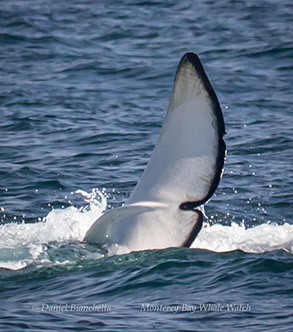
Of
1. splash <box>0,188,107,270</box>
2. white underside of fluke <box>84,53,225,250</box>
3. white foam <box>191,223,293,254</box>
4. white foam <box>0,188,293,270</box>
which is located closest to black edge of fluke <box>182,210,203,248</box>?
white underside of fluke <box>84,53,225,250</box>

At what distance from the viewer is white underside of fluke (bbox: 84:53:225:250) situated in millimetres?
8078

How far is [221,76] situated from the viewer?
21.7 meters

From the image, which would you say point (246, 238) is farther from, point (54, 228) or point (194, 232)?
point (54, 228)

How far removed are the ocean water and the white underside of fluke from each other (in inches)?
10.4

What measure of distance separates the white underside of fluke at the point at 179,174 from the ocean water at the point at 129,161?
0.87 ft

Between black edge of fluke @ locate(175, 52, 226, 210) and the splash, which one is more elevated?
black edge of fluke @ locate(175, 52, 226, 210)

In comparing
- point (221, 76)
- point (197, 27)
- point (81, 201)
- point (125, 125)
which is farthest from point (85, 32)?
point (81, 201)

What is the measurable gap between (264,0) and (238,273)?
25574mm

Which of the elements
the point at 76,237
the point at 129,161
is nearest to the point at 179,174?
the point at 76,237

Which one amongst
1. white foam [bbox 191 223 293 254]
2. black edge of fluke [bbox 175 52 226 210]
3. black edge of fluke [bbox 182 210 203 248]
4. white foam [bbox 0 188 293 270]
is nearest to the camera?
black edge of fluke [bbox 175 52 226 210]

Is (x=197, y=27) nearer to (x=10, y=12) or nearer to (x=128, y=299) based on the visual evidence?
(x=10, y=12)

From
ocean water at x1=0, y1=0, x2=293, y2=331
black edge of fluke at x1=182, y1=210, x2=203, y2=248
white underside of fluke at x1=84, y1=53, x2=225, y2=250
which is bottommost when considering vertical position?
ocean water at x1=0, y1=0, x2=293, y2=331

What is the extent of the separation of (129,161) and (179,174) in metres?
7.04

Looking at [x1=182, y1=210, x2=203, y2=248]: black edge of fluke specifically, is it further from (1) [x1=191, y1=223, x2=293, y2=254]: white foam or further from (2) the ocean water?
(1) [x1=191, y1=223, x2=293, y2=254]: white foam
